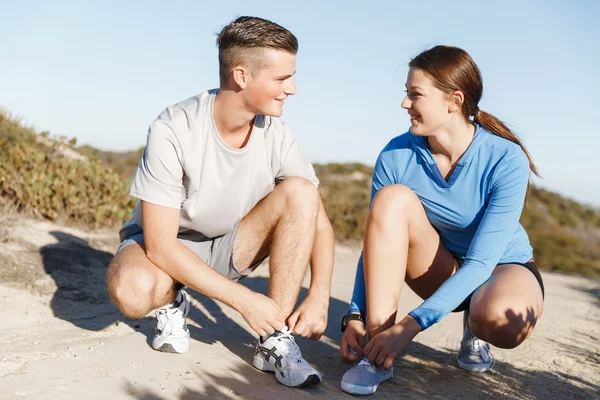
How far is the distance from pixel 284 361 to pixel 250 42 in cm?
156

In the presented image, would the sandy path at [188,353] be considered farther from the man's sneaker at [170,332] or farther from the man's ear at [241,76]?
the man's ear at [241,76]

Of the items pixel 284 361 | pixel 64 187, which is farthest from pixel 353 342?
pixel 64 187

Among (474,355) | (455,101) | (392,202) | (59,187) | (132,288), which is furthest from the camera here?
(59,187)

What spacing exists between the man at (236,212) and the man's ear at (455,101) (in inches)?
32.5

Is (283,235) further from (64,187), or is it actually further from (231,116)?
(64,187)

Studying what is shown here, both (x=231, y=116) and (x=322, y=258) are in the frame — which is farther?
(x=322, y=258)

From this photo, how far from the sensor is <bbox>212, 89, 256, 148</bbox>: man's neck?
303 centimetres

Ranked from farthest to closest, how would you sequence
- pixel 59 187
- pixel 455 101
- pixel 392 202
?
1. pixel 59 187
2. pixel 455 101
3. pixel 392 202

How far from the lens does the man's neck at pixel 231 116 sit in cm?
303

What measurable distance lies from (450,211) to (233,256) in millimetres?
1189

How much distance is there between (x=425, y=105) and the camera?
10.3 ft

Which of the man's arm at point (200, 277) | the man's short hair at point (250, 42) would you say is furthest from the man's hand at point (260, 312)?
the man's short hair at point (250, 42)

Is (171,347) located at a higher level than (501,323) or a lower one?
lower

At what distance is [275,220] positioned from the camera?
125 inches
